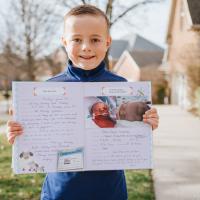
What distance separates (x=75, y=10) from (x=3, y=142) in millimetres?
8615

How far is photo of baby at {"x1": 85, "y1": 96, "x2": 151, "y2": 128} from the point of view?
223cm

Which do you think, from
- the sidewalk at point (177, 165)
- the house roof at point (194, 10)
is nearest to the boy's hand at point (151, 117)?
the sidewalk at point (177, 165)

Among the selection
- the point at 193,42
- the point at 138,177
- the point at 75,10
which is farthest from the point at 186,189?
the point at 193,42

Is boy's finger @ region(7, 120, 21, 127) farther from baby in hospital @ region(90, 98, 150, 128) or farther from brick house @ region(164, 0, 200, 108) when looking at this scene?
brick house @ region(164, 0, 200, 108)

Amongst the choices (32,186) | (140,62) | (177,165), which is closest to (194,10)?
(177,165)

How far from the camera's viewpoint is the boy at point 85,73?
2195 mm

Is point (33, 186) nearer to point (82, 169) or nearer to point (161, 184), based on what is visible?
point (161, 184)

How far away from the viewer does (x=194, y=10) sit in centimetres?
2264

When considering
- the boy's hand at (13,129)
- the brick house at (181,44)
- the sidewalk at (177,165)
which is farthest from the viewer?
the brick house at (181,44)

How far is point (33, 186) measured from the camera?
5.55 meters

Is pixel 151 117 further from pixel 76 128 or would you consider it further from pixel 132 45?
pixel 132 45

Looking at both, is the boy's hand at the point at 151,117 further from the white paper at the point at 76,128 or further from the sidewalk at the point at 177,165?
the sidewalk at the point at 177,165

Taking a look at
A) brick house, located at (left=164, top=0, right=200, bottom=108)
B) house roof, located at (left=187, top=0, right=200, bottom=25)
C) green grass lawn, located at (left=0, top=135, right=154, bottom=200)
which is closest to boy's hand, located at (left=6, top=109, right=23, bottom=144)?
green grass lawn, located at (left=0, top=135, right=154, bottom=200)

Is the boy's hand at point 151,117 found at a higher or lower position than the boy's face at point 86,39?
lower
